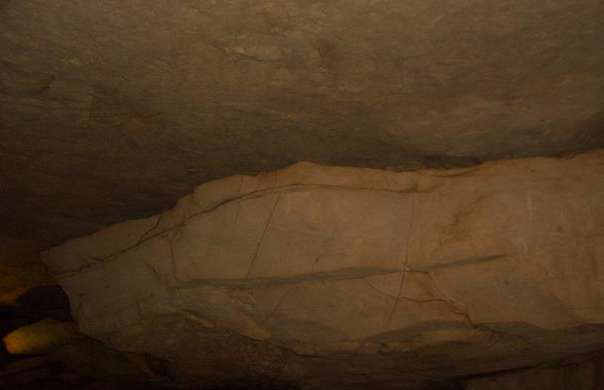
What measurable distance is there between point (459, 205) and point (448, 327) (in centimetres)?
69

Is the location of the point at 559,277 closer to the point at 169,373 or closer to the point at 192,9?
the point at 192,9

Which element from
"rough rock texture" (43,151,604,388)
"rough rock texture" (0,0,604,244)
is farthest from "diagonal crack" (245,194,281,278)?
"rough rock texture" (0,0,604,244)

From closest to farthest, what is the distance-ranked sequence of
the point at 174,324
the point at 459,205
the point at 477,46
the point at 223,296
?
the point at 477,46, the point at 459,205, the point at 223,296, the point at 174,324

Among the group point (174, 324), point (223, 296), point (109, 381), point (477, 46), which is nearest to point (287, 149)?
point (223, 296)

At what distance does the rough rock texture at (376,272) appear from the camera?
8.81ft

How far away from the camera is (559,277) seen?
2645 mm

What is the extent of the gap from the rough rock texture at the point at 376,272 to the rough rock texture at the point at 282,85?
0.67ft

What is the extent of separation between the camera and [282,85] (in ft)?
8.20

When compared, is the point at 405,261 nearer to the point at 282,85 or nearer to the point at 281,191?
the point at 281,191

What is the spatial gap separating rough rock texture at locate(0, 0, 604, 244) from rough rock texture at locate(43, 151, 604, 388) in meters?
0.20

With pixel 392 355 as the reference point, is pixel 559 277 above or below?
above

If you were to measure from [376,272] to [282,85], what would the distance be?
1.18 meters

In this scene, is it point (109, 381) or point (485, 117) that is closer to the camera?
point (485, 117)

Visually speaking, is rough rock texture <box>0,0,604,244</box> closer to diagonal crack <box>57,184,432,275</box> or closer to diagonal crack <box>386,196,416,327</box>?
diagonal crack <box>57,184,432,275</box>
